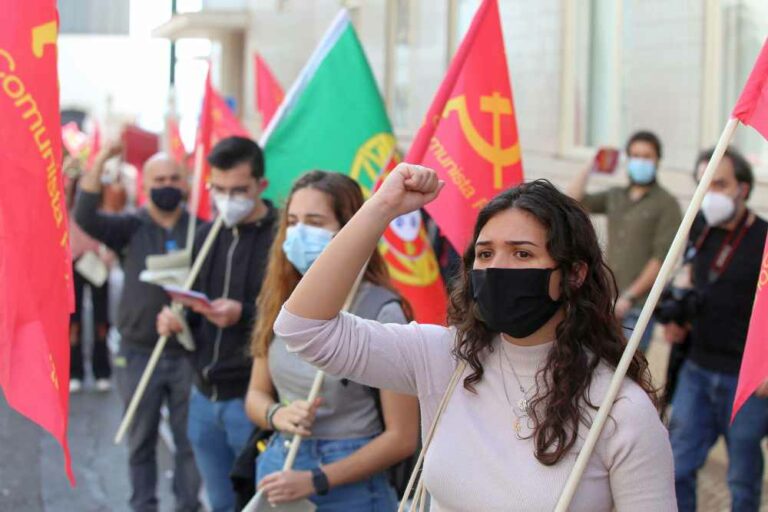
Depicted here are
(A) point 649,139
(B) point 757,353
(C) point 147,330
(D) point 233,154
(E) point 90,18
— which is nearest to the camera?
(B) point 757,353

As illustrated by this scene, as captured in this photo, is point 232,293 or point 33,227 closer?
point 33,227

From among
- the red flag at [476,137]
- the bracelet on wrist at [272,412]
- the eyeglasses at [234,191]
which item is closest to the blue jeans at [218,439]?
the eyeglasses at [234,191]

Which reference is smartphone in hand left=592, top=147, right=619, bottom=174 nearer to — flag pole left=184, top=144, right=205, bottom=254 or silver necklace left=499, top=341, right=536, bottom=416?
flag pole left=184, top=144, right=205, bottom=254

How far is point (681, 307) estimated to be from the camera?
17.9 ft

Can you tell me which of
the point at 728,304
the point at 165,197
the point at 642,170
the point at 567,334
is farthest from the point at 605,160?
the point at 567,334

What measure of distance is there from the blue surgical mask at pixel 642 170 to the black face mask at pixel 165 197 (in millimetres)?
2567

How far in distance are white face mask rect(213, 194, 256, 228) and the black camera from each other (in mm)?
1941

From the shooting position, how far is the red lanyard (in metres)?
5.36

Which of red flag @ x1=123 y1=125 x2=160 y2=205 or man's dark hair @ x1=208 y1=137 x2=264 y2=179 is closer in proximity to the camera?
man's dark hair @ x1=208 y1=137 x2=264 y2=179

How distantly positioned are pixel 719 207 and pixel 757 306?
95.7 inches

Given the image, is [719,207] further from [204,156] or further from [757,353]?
[204,156]

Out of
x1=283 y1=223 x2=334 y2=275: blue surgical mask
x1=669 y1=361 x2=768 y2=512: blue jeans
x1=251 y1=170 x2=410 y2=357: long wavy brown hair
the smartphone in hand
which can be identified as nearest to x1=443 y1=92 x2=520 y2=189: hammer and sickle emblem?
x1=251 y1=170 x2=410 y2=357: long wavy brown hair

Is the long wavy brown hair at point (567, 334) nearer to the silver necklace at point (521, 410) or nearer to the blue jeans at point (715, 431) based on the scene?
the silver necklace at point (521, 410)

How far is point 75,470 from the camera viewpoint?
7680 mm
